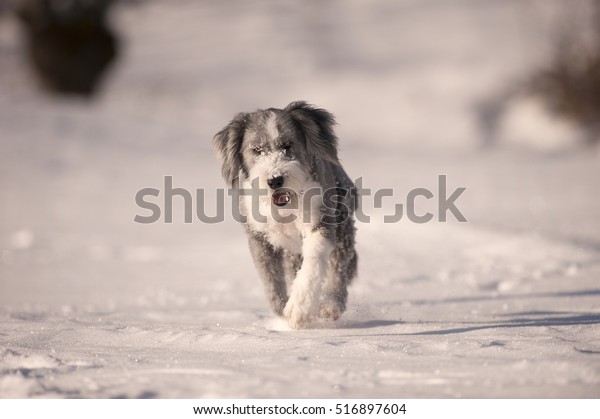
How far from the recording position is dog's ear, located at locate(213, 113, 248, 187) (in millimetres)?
5457

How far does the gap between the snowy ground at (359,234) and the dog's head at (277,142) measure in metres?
1.04

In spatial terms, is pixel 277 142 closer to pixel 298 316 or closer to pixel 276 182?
pixel 276 182

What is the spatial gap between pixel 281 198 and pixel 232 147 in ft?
2.46

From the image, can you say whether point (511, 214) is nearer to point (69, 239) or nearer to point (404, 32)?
point (69, 239)

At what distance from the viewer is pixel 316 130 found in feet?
17.6

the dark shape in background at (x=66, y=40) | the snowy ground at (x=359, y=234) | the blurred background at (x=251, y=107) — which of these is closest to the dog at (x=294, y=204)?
the snowy ground at (x=359, y=234)

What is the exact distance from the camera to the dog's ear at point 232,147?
546 centimetres

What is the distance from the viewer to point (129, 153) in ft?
51.1

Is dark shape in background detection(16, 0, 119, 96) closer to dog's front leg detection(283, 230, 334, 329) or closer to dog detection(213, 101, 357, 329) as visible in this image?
dog detection(213, 101, 357, 329)

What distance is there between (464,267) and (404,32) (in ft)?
73.7

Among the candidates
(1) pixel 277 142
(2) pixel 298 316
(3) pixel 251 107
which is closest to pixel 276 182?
(1) pixel 277 142

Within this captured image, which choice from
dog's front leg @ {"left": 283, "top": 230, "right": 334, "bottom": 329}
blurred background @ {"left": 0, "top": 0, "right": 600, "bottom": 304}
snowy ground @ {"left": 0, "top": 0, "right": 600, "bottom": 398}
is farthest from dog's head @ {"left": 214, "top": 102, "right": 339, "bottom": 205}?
blurred background @ {"left": 0, "top": 0, "right": 600, "bottom": 304}

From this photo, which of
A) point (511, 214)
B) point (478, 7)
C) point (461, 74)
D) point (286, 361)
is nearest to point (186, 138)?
point (511, 214)

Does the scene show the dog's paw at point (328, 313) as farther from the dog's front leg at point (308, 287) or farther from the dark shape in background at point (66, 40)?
the dark shape in background at point (66, 40)
